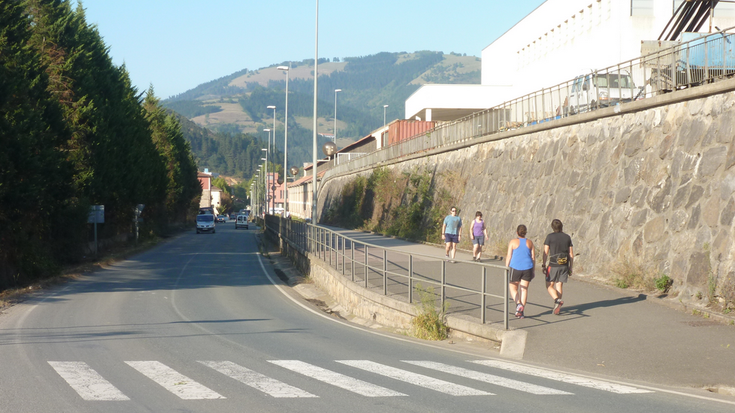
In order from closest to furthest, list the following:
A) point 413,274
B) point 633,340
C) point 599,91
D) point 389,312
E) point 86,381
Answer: point 86,381 → point 633,340 → point 389,312 → point 413,274 → point 599,91

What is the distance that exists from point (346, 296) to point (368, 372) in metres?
8.90

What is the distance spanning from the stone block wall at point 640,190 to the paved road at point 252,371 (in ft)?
18.9

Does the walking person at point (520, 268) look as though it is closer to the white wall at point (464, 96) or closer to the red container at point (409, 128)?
the red container at point (409, 128)

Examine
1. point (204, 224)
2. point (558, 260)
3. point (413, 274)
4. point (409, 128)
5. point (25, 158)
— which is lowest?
point (413, 274)

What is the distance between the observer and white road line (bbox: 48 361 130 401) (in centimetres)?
678

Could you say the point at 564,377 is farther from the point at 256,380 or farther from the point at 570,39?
the point at 570,39

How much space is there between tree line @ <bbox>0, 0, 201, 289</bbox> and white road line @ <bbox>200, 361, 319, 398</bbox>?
13.9m

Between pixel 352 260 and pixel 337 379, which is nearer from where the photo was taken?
pixel 337 379

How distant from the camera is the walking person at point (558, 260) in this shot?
12.0 m

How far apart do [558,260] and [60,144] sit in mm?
20517

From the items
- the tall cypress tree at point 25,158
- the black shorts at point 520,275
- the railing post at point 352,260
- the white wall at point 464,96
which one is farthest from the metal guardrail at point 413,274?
the white wall at point 464,96

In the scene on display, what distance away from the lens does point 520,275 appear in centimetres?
1189

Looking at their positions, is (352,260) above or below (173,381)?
above

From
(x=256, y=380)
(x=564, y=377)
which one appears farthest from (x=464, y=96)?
(x=256, y=380)
